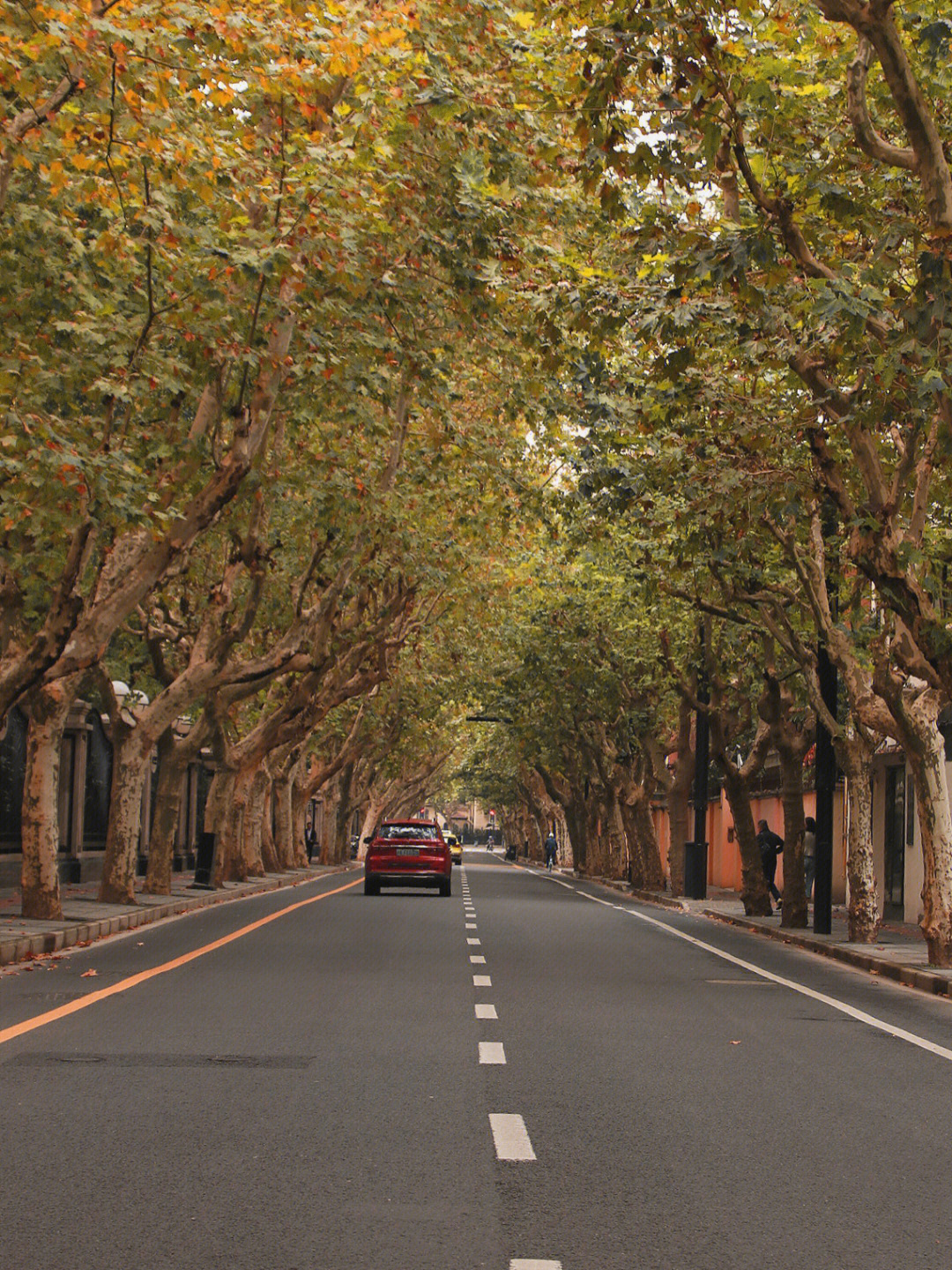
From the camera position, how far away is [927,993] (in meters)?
16.6

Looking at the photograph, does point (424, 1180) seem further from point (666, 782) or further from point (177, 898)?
point (666, 782)

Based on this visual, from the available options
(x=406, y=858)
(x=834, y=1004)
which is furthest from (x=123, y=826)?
(x=834, y=1004)

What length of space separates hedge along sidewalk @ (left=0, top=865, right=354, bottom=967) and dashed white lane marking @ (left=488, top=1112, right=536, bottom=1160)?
9.28 meters

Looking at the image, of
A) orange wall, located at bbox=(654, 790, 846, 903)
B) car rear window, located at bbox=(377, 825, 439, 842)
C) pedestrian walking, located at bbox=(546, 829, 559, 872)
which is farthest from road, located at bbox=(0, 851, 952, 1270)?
pedestrian walking, located at bbox=(546, 829, 559, 872)

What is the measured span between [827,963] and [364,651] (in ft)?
58.2

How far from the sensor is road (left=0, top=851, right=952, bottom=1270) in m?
5.74

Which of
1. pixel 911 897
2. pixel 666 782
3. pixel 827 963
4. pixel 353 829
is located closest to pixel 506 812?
pixel 353 829

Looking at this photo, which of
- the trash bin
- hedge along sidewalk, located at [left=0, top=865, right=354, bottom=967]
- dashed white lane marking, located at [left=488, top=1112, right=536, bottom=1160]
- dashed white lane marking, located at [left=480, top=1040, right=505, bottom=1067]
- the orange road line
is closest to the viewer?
dashed white lane marking, located at [left=488, top=1112, right=536, bottom=1160]

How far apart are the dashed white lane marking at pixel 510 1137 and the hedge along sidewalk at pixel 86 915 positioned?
928 cm

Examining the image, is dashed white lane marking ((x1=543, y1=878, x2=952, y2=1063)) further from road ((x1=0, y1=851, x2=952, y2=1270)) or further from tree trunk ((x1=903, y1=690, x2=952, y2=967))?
tree trunk ((x1=903, y1=690, x2=952, y2=967))

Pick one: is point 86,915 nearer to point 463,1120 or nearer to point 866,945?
point 866,945

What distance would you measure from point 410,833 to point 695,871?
6311 millimetres

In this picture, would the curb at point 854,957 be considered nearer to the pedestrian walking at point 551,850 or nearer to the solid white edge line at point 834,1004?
the solid white edge line at point 834,1004

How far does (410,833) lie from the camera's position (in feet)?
115
